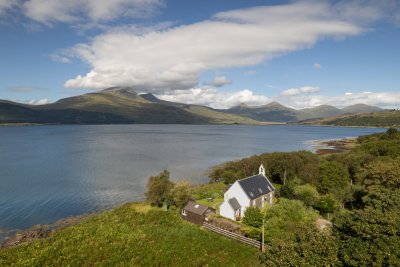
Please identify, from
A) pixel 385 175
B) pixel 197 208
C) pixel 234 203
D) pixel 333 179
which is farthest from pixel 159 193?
pixel 385 175

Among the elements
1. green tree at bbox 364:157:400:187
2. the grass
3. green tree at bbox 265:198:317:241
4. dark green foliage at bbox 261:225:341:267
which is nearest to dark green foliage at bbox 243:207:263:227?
green tree at bbox 265:198:317:241

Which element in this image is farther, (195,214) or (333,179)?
(333,179)

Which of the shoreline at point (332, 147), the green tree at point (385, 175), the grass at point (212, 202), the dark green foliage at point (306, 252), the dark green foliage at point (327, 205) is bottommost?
the shoreline at point (332, 147)

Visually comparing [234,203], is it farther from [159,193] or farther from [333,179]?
[333,179]

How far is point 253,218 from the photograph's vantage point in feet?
131

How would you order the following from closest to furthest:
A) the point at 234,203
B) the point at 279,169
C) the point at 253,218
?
the point at 253,218 → the point at 234,203 → the point at 279,169

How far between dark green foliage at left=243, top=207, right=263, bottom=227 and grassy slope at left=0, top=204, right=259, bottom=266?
269 inches

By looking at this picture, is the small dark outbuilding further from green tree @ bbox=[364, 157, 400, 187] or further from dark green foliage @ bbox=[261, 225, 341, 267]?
green tree @ bbox=[364, 157, 400, 187]

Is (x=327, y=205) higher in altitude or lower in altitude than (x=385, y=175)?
lower

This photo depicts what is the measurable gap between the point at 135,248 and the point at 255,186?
25120 millimetres

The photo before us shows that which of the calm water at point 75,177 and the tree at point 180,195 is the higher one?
the tree at point 180,195

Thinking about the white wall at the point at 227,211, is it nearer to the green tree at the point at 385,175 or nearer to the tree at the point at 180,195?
the tree at the point at 180,195

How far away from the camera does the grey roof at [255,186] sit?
46594 mm

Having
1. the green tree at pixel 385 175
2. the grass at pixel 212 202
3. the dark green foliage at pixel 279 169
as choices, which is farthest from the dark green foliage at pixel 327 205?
the grass at pixel 212 202
